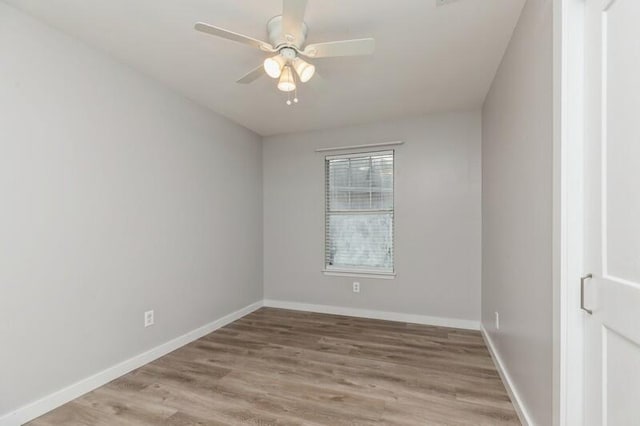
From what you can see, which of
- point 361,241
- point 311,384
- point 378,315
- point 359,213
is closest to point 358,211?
point 359,213

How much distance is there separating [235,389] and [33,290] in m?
1.40

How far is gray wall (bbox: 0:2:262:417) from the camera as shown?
1.78 metres

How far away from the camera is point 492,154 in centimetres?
272

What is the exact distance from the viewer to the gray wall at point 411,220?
338cm

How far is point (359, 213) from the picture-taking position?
12.7 ft

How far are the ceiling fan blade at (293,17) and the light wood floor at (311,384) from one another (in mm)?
2178

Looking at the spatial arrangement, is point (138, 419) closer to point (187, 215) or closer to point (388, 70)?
point (187, 215)

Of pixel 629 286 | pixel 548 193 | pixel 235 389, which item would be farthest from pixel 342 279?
pixel 629 286

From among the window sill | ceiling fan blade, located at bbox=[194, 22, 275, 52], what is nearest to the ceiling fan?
ceiling fan blade, located at bbox=[194, 22, 275, 52]

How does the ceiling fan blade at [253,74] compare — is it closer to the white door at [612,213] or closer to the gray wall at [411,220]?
the white door at [612,213]

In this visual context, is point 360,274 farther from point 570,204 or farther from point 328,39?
point 570,204

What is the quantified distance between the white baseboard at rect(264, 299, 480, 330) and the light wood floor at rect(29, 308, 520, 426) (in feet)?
0.45

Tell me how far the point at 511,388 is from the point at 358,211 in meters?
2.32

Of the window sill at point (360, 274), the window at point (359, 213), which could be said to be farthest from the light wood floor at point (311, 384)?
the window at point (359, 213)
